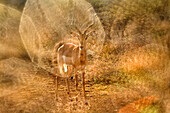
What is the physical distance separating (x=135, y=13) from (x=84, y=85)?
1704 millimetres

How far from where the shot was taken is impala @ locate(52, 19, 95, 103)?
329cm

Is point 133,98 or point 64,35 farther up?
point 64,35

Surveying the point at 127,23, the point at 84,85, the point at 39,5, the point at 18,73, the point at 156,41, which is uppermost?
the point at 39,5

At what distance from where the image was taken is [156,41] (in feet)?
11.9

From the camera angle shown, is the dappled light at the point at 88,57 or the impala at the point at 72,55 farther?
the dappled light at the point at 88,57

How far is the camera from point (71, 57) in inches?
133

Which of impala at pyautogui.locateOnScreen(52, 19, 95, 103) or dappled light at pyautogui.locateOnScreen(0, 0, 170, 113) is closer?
impala at pyautogui.locateOnScreen(52, 19, 95, 103)

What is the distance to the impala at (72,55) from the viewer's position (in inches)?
129

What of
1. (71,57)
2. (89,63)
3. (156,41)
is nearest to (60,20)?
(71,57)

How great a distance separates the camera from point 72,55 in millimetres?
3377

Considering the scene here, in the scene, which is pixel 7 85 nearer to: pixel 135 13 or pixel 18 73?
pixel 18 73

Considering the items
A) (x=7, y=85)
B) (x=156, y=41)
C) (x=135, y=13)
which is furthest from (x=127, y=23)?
(x=7, y=85)

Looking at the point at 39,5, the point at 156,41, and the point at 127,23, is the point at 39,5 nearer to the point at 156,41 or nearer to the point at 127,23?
the point at 127,23

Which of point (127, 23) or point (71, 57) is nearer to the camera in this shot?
point (71, 57)
